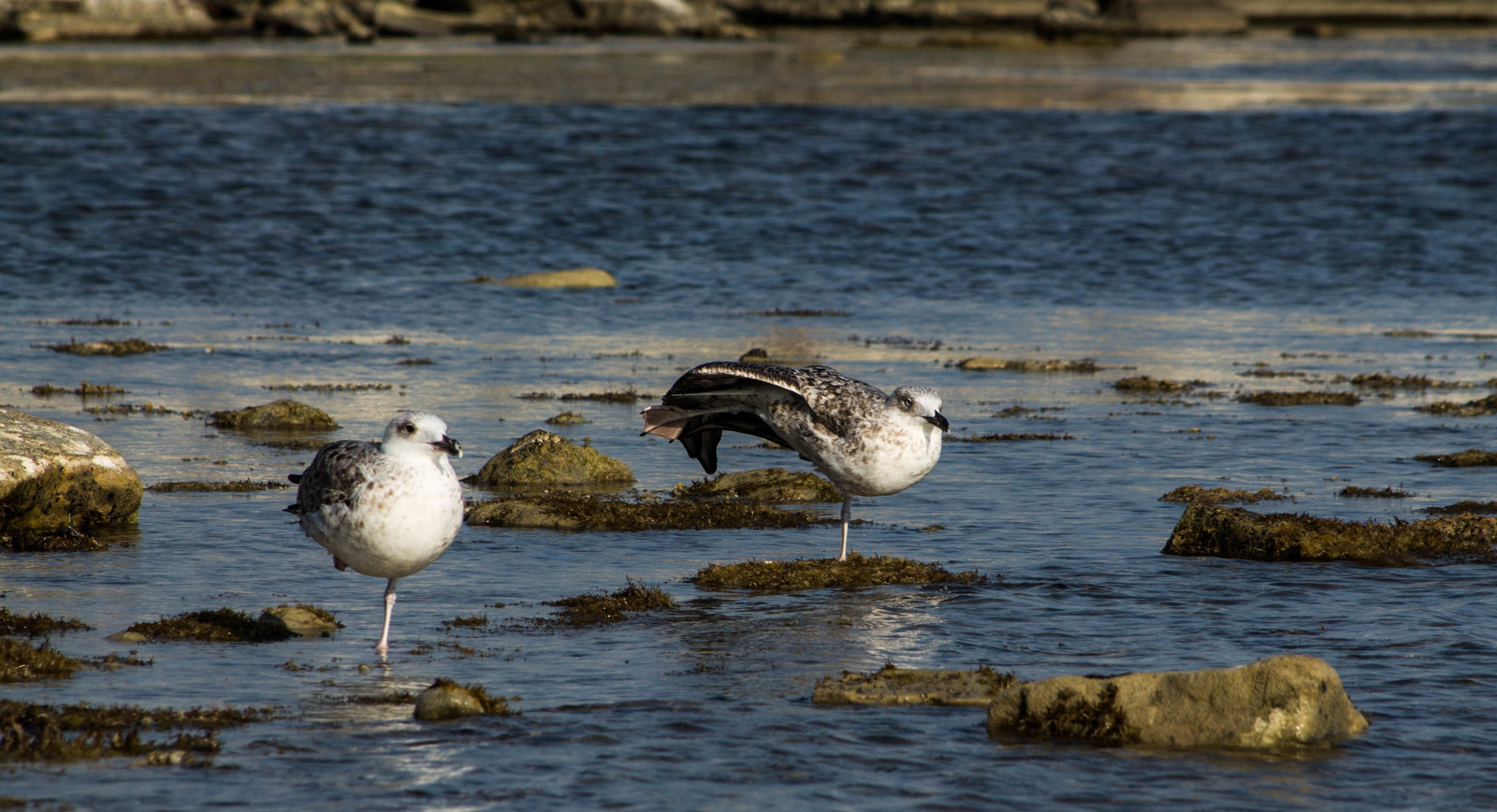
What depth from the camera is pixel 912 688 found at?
10.9 meters

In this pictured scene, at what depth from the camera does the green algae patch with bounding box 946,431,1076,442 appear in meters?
20.6

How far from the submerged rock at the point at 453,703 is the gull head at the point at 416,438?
1.71 m

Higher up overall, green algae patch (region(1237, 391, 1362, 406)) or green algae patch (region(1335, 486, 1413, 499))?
green algae patch (region(1237, 391, 1362, 406))

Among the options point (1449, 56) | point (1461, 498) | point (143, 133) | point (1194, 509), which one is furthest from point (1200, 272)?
point (1449, 56)

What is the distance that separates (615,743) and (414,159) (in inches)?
1654

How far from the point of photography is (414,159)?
49.9 metres

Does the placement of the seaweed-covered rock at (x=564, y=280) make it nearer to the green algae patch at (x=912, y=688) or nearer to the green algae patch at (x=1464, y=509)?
the green algae patch at (x=1464, y=509)

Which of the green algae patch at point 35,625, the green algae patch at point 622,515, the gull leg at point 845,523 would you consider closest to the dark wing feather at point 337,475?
the green algae patch at point 35,625

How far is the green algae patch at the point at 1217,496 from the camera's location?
1700cm

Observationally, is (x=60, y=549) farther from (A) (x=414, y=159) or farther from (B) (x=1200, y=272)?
(A) (x=414, y=159)

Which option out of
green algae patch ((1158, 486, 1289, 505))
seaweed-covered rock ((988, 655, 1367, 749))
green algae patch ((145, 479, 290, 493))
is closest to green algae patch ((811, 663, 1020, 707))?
seaweed-covered rock ((988, 655, 1367, 749))

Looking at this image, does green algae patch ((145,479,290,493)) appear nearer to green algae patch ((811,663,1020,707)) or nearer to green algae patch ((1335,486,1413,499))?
green algae patch ((811,663,1020,707))

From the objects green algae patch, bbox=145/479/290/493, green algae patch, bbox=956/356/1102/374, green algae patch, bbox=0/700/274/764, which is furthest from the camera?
green algae patch, bbox=956/356/1102/374

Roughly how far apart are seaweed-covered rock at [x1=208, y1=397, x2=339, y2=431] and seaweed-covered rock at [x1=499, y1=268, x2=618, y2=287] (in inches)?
536
